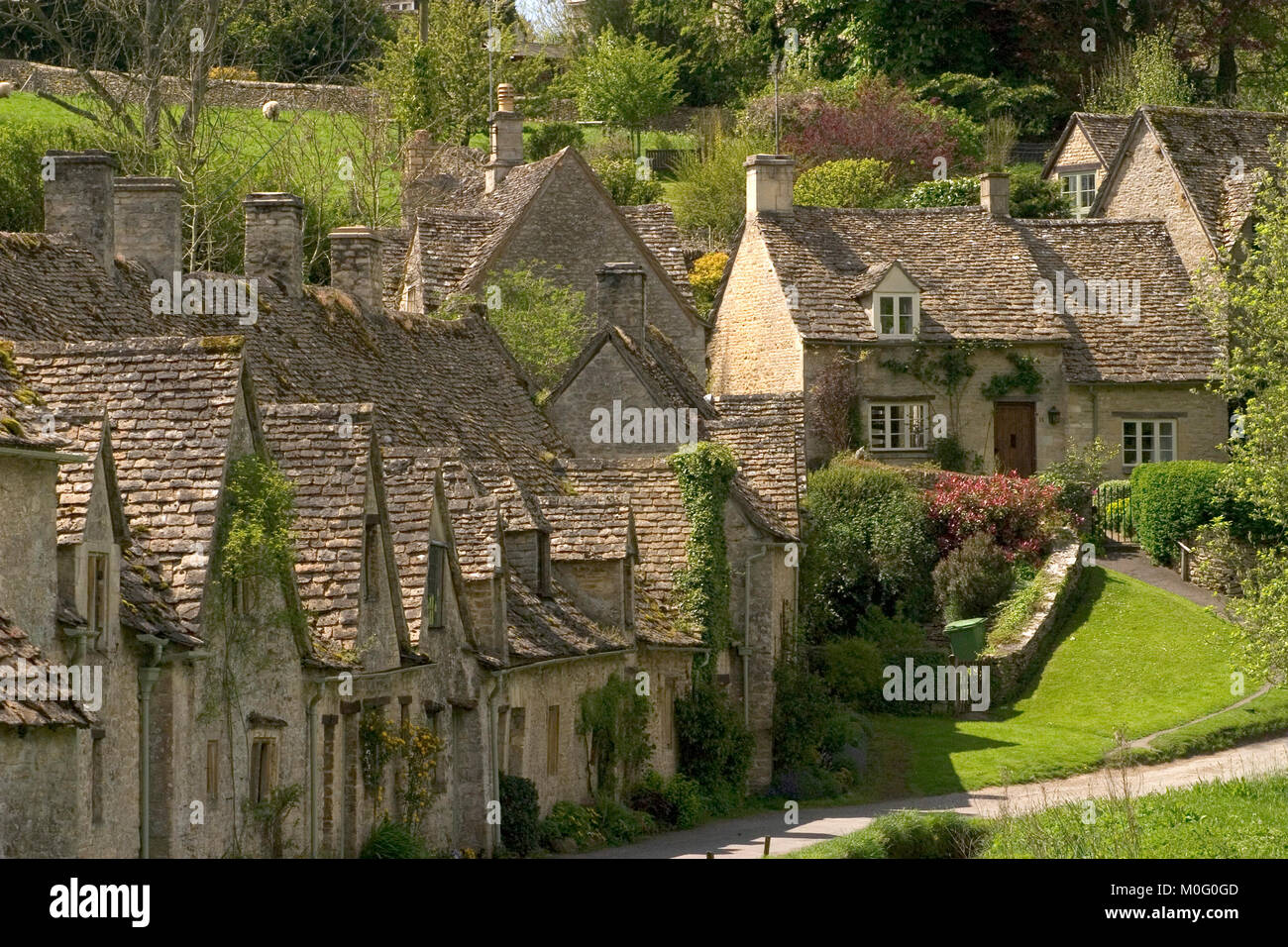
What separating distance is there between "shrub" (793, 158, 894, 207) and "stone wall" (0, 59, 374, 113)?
15.1 metres

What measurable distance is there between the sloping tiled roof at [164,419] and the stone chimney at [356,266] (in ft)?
54.4

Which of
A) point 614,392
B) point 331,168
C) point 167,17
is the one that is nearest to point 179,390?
point 614,392

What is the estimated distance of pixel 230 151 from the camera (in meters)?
62.5

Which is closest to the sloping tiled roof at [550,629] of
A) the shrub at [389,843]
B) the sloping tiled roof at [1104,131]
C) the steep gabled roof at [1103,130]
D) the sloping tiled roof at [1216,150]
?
the shrub at [389,843]

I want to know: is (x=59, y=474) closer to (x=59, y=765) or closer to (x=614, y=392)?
(x=59, y=765)

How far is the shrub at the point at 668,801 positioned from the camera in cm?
3900

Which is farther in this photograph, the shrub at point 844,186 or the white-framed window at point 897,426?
the shrub at point 844,186

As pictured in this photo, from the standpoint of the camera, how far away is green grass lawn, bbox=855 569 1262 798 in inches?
1705

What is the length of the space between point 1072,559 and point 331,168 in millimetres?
26252

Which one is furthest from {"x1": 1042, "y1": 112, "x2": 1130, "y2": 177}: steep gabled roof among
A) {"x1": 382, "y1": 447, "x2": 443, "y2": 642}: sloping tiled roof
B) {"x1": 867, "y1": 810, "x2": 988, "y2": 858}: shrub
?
{"x1": 382, "y1": 447, "x2": 443, "y2": 642}: sloping tiled roof

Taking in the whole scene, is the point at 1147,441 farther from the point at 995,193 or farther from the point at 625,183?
the point at 625,183

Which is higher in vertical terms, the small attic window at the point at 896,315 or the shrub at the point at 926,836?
the small attic window at the point at 896,315

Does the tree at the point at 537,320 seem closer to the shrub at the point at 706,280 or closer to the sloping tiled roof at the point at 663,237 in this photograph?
the sloping tiled roof at the point at 663,237

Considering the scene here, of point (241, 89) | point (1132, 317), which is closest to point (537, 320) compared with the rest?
point (1132, 317)
